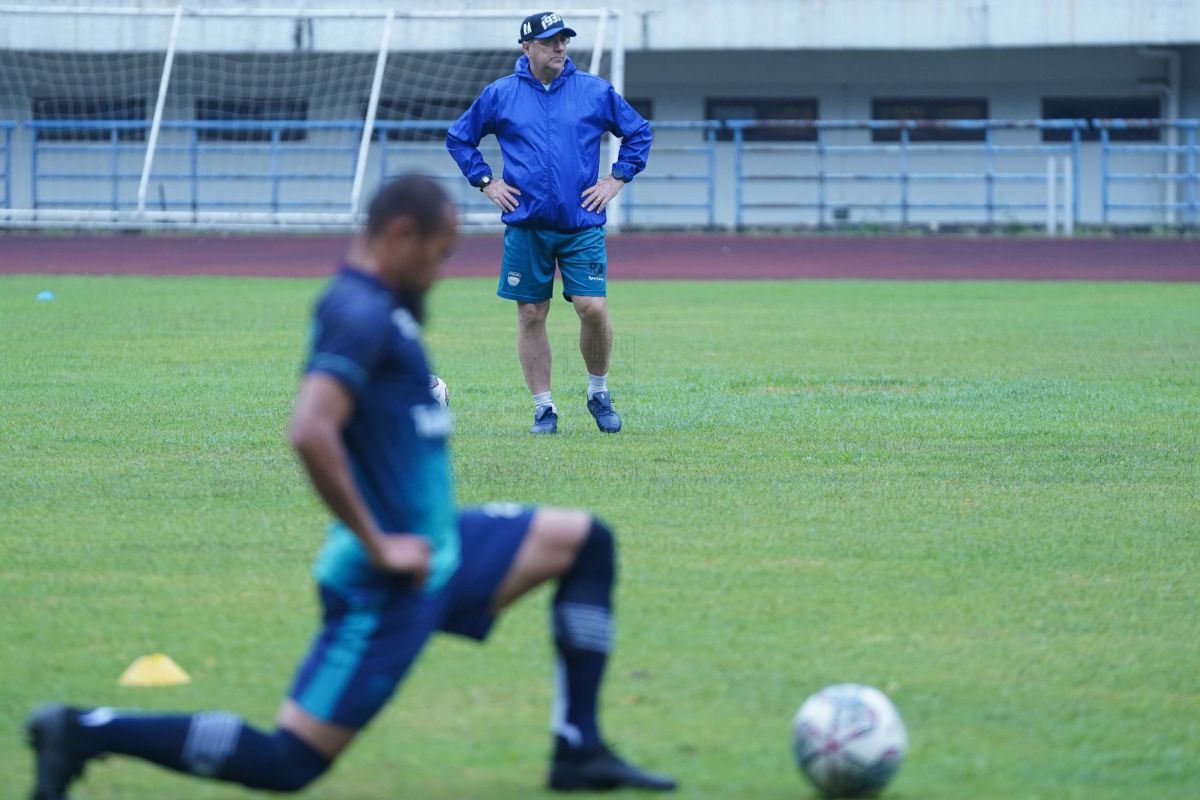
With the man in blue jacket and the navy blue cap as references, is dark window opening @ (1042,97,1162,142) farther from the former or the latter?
the navy blue cap

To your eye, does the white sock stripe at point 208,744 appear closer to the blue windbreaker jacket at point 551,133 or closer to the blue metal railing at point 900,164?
the blue windbreaker jacket at point 551,133

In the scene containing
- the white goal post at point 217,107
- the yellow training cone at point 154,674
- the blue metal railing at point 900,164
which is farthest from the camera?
the white goal post at point 217,107

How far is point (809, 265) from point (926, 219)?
8.05 meters

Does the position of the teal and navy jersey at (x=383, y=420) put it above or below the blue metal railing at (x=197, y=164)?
below

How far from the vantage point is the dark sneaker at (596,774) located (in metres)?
4.14

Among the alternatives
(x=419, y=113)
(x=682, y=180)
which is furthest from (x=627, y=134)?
(x=419, y=113)

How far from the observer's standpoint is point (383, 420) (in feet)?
12.5

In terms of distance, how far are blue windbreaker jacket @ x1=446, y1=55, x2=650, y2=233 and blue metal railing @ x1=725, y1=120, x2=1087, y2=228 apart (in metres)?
19.4

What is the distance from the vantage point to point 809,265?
24750 mm

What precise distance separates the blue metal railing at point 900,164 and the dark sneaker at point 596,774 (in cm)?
2525

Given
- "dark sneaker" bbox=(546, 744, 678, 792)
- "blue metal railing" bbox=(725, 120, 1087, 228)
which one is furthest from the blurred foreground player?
"blue metal railing" bbox=(725, 120, 1087, 228)

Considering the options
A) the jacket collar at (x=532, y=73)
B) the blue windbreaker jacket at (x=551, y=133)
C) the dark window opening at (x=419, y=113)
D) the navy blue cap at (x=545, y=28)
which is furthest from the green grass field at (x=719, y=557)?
the dark window opening at (x=419, y=113)

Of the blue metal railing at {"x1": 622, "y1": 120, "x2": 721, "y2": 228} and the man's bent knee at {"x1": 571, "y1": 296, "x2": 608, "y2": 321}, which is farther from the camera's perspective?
the blue metal railing at {"x1": 622, "y1": 120, "x2": 721, "y2": 228}

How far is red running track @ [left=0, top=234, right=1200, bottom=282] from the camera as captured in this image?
2331 cm
